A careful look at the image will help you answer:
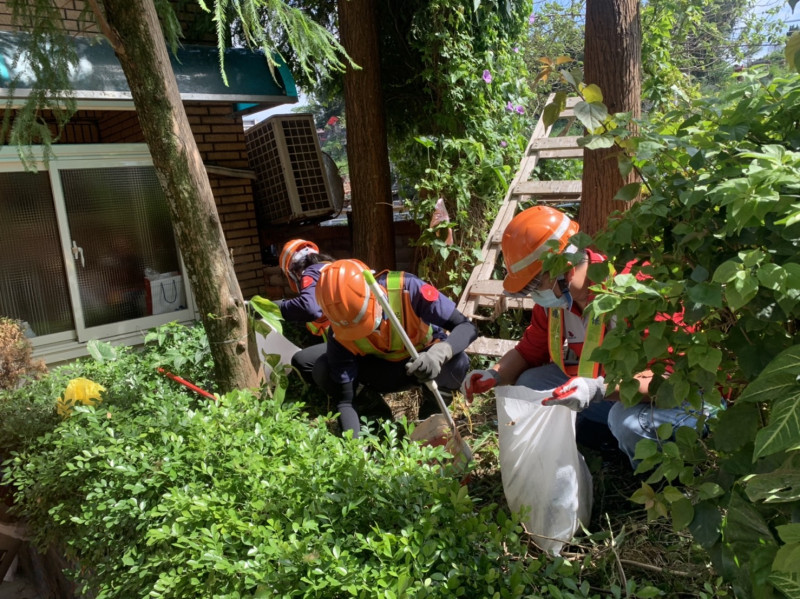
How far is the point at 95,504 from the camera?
7.91 feet

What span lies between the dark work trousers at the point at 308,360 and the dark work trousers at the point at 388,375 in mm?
253

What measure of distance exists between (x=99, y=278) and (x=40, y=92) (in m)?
2.63

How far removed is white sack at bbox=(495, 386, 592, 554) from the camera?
2.25 metres

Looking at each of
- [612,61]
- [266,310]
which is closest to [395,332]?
[266,310]

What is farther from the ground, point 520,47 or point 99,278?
point 520,47

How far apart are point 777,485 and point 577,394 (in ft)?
4.23

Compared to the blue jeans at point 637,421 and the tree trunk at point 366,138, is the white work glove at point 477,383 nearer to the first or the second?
the blue jeans at point 637,421

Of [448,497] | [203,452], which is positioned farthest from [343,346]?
[448,497]

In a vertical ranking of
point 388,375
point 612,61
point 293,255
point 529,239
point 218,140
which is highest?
point 612,61

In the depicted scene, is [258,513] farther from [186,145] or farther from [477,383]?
[186,145]

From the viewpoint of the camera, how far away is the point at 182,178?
2.73 meters

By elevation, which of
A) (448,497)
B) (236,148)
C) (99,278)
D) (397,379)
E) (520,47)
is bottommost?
(397,379)

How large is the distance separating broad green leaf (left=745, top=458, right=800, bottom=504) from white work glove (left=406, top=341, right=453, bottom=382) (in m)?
1.96

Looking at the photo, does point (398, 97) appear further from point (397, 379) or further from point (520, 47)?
point (397, 379)
